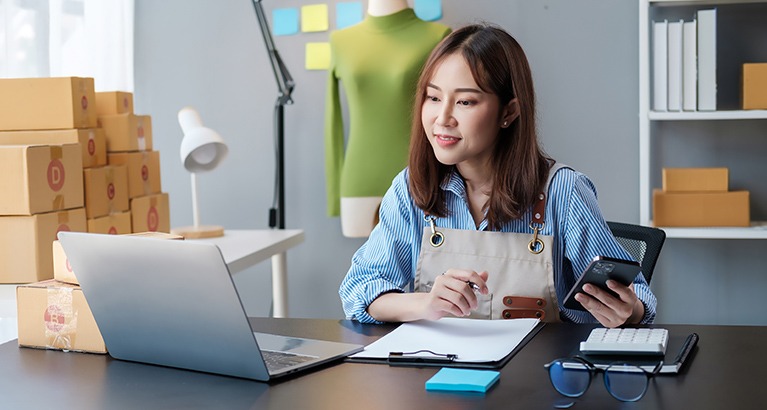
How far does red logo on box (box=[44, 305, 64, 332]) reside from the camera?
4.67 feet

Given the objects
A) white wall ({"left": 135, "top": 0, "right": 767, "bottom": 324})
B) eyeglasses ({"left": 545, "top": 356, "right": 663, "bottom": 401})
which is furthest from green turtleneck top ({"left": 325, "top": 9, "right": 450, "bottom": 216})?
eyeglasses ({"left": 545, "top": 356, "right": 663, "bottom": 401})

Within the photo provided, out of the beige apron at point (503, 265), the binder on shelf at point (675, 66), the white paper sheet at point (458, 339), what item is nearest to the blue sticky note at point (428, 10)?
the binder on shelf at point (675, 66)

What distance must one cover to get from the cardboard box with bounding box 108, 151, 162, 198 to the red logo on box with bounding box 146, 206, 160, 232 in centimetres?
6

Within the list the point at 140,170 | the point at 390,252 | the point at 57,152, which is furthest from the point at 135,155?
the point at 390,252

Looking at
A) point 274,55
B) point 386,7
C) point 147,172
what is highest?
point 386,7

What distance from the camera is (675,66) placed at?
9.70ft

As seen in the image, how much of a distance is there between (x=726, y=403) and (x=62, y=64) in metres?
2.59

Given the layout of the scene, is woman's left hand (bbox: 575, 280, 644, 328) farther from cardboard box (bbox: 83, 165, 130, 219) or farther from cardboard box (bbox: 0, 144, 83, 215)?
cardboard box (bbox: 83, 165, 130, 219)

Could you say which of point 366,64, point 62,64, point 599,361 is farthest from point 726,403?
point 62,64

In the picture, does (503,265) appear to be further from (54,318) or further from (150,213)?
(150,213)

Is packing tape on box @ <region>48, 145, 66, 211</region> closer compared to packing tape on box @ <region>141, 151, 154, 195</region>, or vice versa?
packing tape on box @ <region>48, 145, 66, 211</region>

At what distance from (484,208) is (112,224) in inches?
52.0

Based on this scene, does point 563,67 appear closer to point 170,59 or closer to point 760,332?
point 170,59

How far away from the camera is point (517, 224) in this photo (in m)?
1.73
